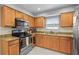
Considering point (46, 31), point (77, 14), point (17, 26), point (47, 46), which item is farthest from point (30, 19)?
point (77, 14)

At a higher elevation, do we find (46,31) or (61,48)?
(46,31)

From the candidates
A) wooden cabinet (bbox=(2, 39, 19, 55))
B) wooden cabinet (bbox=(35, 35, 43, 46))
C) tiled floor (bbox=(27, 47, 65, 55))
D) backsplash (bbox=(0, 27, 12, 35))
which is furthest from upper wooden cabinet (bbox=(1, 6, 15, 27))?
tiled floor (bbox=(27, 47, 65, 55))

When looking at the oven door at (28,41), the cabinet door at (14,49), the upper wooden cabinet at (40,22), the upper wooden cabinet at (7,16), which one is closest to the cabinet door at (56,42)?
the upper wooden cabinet at (40,22)

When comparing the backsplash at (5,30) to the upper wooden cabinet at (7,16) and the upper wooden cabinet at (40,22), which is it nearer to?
the upper wooden cabinet at (7,16)

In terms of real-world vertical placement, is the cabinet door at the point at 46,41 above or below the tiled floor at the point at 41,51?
above

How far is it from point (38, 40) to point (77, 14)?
1.18 m

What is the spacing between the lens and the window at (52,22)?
219 centimetres

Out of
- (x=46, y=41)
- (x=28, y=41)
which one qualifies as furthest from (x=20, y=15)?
(x=46, y=41)

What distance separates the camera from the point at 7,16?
1.88 metres

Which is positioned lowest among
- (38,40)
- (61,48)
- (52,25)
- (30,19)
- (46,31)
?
(61,48)

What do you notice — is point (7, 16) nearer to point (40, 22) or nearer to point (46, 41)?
point (40, 22)
